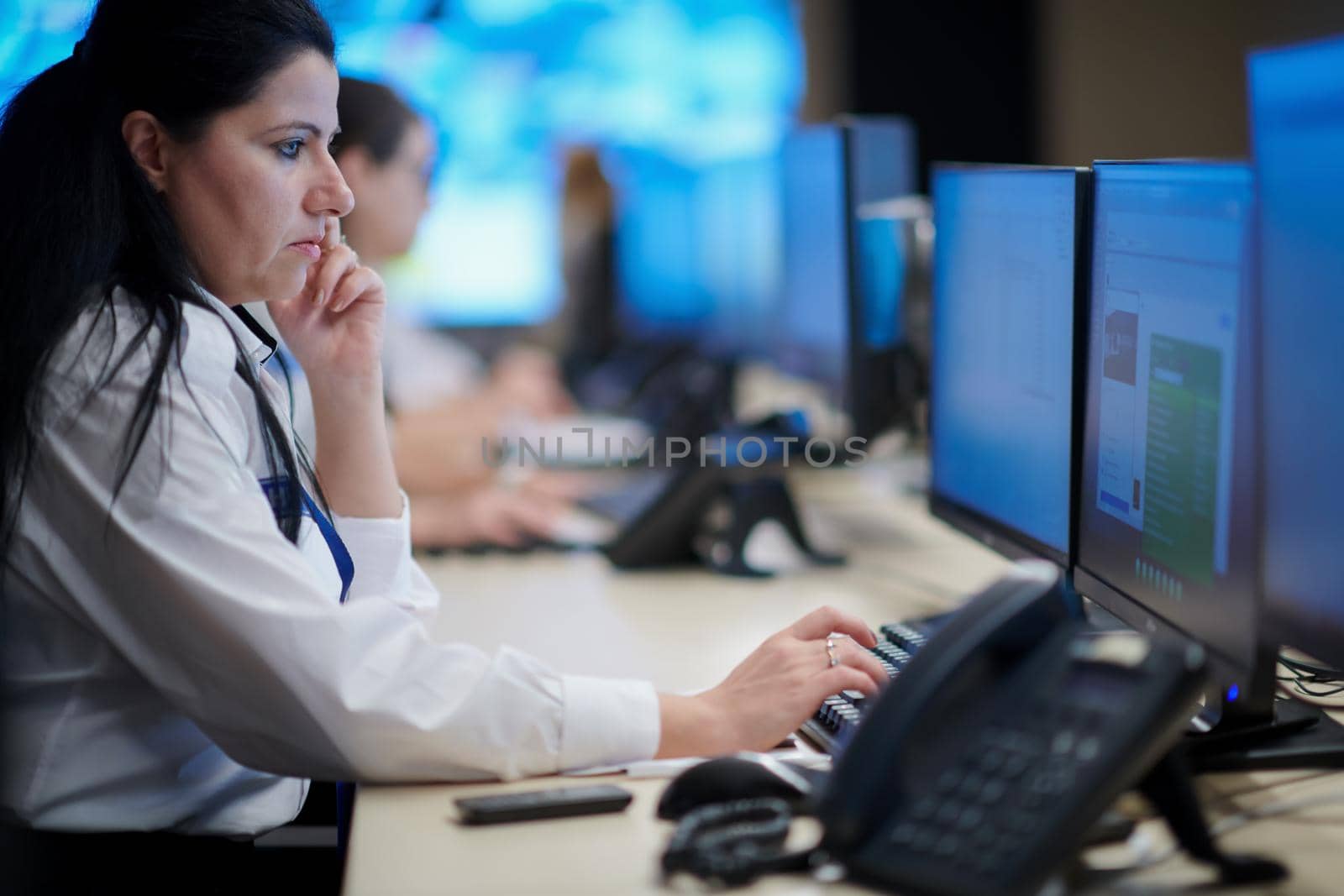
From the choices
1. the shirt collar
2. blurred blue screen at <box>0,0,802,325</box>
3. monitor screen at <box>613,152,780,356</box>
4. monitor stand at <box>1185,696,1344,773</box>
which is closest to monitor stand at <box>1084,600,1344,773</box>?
monitor stand at <box>1185,696,1344,773</box>

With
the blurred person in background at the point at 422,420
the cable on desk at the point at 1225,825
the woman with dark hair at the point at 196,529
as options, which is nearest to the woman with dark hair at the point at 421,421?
the blurred person in background at the point at 422,420

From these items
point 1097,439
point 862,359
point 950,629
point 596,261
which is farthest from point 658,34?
point 950,629

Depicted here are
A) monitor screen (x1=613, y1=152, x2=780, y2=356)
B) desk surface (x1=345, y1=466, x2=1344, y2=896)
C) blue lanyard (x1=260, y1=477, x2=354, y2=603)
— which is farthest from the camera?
monitor screen (x1=613, y1=152, x2=780, y2=356)

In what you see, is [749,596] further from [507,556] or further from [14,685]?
[14,685]

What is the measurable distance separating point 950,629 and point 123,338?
632 millimetres

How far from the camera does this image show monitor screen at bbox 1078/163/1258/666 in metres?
1.02

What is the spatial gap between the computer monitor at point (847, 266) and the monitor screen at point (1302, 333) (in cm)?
116

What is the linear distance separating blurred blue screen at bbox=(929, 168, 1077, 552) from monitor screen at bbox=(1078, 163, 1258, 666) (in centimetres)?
7

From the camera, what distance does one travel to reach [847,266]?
213cm

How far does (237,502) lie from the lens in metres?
Answer: 1.05

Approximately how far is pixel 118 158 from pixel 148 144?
35mm

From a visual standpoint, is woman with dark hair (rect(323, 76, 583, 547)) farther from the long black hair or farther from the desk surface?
the long black hair

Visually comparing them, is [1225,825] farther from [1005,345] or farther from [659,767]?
[1005,345]

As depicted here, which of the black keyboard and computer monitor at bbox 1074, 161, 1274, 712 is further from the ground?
computer monitor at bbox 1074, 161, 1274, 712
